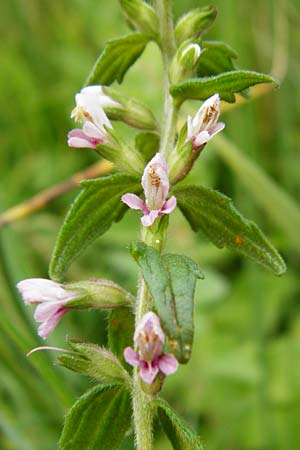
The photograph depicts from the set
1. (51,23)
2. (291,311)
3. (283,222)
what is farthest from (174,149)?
(51,23)

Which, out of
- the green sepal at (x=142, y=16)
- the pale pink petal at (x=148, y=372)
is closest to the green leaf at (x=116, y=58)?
the green sepal at (x=142, y=16)

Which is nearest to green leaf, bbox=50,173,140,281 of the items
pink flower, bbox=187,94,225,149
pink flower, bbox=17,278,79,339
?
pink flower, bbox=17,278,79,339

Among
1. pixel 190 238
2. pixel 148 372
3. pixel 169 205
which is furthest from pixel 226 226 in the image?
pixel 190 238

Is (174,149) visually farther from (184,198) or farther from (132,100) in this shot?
(132,100)

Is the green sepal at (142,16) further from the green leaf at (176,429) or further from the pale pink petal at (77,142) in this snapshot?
the green leaf at (176,429)

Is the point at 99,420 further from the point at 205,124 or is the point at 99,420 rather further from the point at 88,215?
the point at 205,124
